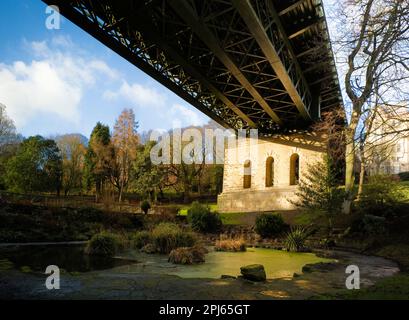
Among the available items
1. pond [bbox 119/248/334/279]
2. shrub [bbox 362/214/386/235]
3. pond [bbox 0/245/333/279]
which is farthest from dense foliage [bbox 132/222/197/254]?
shrub [bbox 362/214/386/235]

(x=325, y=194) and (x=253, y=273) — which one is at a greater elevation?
(x=325, y=194)

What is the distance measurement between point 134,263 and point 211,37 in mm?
8009

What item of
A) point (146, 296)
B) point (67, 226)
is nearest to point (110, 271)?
point (146, 296)

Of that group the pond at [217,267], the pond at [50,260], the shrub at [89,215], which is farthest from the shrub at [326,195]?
the shrub at [89,215]

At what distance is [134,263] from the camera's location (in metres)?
8.05

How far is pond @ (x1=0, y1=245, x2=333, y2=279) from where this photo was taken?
6.97 meters

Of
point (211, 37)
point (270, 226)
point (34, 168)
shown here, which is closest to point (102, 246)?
point (211, 37)

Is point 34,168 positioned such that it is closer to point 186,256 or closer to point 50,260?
point 50,260

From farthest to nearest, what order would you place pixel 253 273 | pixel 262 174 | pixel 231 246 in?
pixel 262 174 → pixel 231 246 → pixel 253 273

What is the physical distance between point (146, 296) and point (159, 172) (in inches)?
1328

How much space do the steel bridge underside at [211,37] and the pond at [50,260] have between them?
289 inches

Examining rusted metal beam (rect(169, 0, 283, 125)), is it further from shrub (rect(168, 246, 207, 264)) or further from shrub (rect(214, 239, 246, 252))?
shrub (rect(214, 239, 246, 252))

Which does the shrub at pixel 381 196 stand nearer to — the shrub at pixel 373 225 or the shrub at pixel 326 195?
the shrub at pixel 373 225
